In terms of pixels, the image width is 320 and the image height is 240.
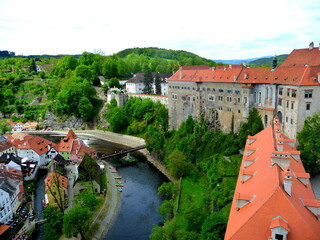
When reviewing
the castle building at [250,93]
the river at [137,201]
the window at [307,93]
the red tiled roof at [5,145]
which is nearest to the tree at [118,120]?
the castle building at [250,93]

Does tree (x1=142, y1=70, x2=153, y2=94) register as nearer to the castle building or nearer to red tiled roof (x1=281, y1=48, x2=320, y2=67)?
the castle building

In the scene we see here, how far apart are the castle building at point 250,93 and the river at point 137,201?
14.1 meters

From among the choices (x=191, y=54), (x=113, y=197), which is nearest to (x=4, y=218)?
(x=113, y=197)

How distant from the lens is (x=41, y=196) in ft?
118

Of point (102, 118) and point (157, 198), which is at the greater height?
point (102, 118)

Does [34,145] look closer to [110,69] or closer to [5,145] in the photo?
[5,145]

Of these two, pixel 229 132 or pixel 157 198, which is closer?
pixel 157 198

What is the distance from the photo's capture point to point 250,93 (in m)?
39.4

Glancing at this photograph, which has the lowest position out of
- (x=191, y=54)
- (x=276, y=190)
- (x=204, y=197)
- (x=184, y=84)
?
(x=204, y=197)

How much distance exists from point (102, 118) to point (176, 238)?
58.4 meters

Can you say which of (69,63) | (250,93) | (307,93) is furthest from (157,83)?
(69,63)

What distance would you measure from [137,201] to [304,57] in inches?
1196

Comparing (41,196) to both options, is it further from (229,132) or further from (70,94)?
(70,94)

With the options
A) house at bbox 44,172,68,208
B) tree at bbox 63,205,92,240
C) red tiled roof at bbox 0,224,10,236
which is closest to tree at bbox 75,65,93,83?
house at bbox 44,172,68,208
